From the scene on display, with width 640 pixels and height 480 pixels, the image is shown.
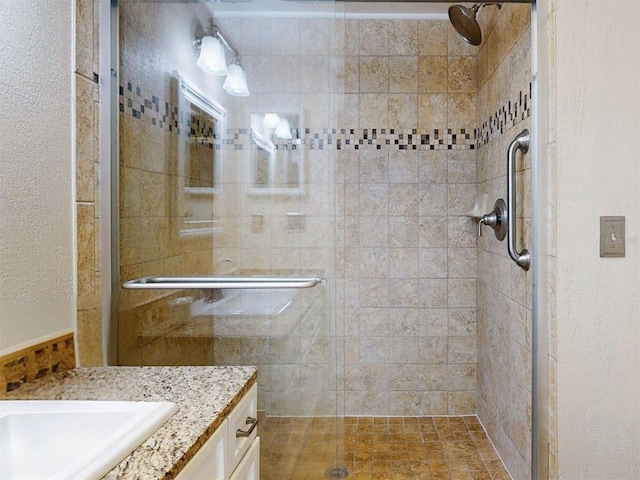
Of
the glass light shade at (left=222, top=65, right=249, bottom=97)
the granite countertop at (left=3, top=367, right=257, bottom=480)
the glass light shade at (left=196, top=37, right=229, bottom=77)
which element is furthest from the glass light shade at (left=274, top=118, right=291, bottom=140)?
the granite countertop at (left=3, top=367, right=257, bottom=480)

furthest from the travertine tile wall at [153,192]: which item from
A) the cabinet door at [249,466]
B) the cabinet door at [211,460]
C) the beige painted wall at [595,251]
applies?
the beige painted wall at [595,251]

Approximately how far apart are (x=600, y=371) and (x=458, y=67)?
1983 mm

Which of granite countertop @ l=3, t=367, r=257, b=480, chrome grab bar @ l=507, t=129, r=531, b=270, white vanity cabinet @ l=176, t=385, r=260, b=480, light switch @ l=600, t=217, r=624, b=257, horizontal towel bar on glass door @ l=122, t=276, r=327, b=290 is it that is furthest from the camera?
chrome grab bar @ l=507, t=129, r=531, b=270

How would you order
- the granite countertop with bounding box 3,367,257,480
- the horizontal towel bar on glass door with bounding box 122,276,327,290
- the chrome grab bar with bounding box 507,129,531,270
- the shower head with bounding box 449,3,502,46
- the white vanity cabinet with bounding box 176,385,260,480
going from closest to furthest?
1. the granite countertop with bounding box 3,367,257,480
2. the white vanity cabinet with bounding box 176,385,260,480
3. the horizontal towel bar on glass door with bounding box 122,276,327,290
4. the chrome grab bar with bounding box 507,129,531,270
5. the shower head with bounding box 449,3,502,46

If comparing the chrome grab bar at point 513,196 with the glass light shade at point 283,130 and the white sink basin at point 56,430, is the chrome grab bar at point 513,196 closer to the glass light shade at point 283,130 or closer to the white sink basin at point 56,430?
the glass light shade at point 283,130

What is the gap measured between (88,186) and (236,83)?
0.67 meters

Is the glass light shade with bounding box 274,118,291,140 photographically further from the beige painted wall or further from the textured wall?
the beige painted wall

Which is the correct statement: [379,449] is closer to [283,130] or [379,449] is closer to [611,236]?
[611,236]

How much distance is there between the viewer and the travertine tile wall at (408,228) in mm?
2770

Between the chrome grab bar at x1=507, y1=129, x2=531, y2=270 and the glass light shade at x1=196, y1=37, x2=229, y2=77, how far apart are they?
1224 millimetres

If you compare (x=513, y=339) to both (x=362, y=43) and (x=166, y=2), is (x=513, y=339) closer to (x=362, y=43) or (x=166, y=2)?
(x=362, y=43)

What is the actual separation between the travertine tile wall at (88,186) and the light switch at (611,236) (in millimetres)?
1714

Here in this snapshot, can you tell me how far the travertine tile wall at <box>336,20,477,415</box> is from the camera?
109 inches

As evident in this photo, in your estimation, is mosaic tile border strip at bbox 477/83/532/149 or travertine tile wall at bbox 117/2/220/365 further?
mosaic tile border strip at bbox 477/83/532/149
